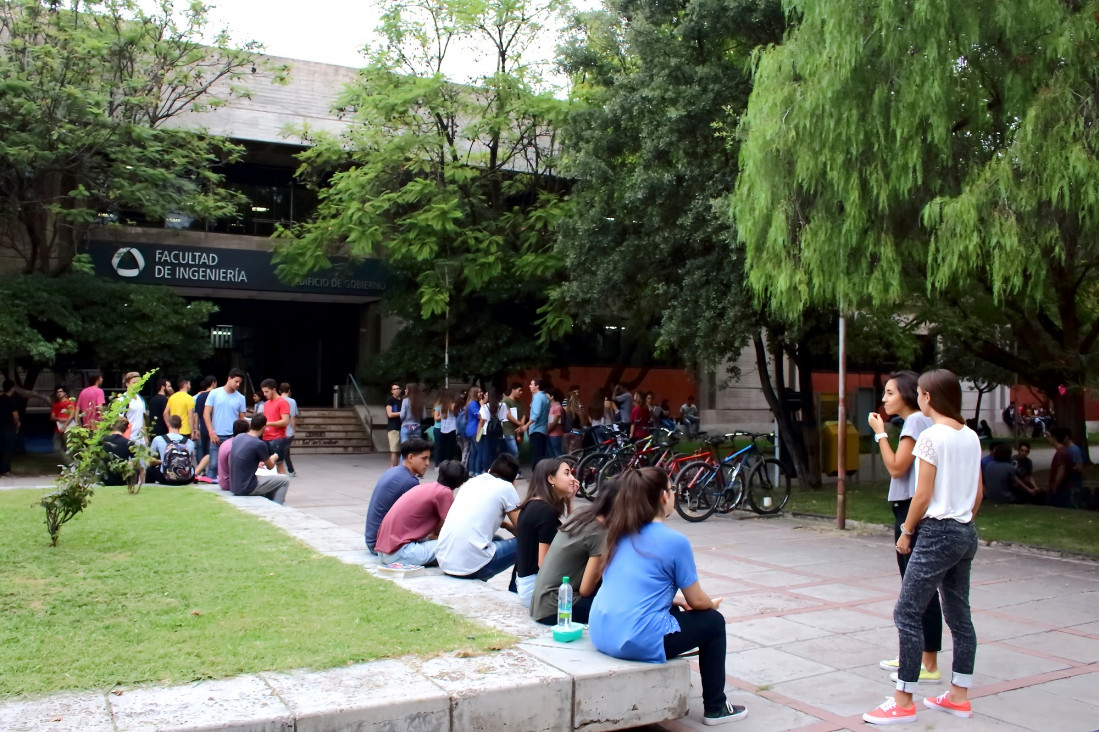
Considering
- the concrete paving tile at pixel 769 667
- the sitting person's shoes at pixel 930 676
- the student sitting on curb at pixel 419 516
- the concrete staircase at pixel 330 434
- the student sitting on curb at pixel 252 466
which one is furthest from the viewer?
the concrete staircase at pixel 330 434

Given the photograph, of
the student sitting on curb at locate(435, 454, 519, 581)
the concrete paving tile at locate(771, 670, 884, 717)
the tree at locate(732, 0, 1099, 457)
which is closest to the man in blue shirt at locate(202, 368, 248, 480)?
the tree at locate(732, 0, 1099, 457)

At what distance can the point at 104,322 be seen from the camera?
2139cm

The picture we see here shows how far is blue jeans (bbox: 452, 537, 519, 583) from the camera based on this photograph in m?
7.33

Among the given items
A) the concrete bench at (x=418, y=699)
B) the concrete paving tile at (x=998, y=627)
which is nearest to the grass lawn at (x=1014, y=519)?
the concrete paving tile at (x=998, y=627)

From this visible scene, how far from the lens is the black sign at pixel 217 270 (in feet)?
81.4

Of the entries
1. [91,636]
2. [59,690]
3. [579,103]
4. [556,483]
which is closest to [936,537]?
[556,483]

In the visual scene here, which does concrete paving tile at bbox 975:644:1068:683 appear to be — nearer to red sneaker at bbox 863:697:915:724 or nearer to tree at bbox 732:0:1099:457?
red sneaker at bbox 863:697:915:724

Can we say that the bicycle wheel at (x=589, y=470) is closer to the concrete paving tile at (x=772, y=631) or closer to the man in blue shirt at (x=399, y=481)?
the man in blue shirt at (x=399, y=481)

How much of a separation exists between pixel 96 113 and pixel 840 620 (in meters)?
17.3

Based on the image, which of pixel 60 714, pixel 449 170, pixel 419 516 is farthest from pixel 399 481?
pixel 449 170

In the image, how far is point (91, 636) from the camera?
552cm

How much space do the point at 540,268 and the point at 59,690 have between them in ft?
55.5

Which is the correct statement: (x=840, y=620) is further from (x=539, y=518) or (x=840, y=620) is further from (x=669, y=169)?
(x=669, y=169)

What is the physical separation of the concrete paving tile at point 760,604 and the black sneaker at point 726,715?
2.33m
